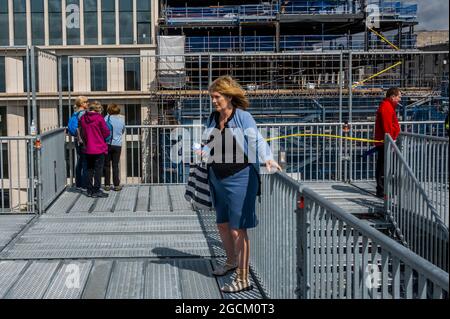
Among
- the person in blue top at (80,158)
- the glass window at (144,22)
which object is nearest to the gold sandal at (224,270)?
the person in blue top at (80,158)

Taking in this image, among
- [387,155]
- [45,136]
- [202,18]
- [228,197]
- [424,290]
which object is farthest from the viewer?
[202,18]

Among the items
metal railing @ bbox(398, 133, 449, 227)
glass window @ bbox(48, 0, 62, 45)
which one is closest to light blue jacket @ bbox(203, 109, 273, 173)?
metal railing @ bbox(398, 133, 449, 227)

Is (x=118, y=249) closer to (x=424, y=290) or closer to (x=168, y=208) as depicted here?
(x=168, y=208)

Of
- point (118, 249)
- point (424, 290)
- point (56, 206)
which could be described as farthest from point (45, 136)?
point (424, 290)

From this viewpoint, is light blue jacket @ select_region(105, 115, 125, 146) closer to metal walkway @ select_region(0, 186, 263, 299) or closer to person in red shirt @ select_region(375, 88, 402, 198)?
metal walkway @ select_region(0, 186, 263, 299)

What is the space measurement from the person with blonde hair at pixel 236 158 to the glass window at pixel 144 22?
49.2 metres

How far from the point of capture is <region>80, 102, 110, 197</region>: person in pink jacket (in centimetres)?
995

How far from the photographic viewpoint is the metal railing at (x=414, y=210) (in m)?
7.45

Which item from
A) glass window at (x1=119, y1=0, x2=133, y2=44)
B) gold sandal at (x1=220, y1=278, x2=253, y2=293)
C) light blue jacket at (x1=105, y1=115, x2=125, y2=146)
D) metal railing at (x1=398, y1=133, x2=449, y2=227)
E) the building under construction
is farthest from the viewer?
glass window at (x1=119, y1=0, x2=133, y2=44)

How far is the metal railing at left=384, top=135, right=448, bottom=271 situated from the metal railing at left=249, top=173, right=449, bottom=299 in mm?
2456

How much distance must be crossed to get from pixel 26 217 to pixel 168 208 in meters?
1.98

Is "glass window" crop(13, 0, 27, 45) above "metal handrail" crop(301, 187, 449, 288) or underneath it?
above

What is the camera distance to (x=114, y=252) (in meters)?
7.04

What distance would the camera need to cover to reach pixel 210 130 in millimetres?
5453
